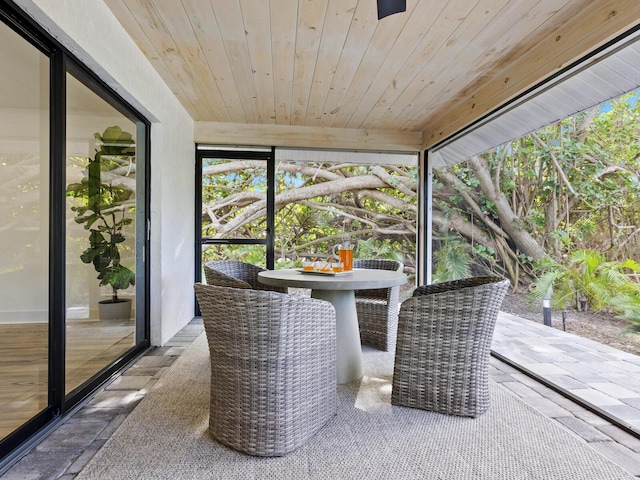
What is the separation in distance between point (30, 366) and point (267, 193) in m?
3.02

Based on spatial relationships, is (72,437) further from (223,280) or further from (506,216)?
(506,216)

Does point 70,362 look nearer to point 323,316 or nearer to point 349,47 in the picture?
point 323,316

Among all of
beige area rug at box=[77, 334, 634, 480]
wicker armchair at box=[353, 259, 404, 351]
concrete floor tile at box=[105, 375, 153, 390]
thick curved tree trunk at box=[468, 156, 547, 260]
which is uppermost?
thick curved tree trunk at box=[468, 156, 547, 260]

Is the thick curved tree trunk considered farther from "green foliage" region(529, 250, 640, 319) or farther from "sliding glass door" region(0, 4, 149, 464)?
"sliding glass door" region(0, 4, 149, 464)

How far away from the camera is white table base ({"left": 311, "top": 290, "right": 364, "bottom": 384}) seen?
96.2 inches

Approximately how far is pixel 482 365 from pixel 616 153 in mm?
2409

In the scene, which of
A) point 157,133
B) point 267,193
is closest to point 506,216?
point 267,193

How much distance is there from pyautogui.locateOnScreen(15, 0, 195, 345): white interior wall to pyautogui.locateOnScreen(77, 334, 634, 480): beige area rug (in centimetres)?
140

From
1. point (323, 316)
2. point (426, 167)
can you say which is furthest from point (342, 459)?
point (426, 167)

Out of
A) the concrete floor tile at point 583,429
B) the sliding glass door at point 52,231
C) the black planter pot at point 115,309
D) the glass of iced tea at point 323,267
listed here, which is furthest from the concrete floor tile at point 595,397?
the black planter pot at point 115,309

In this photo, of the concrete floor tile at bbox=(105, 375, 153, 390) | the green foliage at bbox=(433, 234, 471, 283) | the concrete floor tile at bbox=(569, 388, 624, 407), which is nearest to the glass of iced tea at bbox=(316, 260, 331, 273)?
the concrete floor tile at bbox=(105, 375, 153, 390)

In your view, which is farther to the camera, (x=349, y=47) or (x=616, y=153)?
(x=616, y=153)

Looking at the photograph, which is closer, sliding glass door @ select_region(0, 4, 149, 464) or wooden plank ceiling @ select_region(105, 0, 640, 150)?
sliding glass door @ select_region(0, 4, 149, 464)

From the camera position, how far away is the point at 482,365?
1.95 meters
